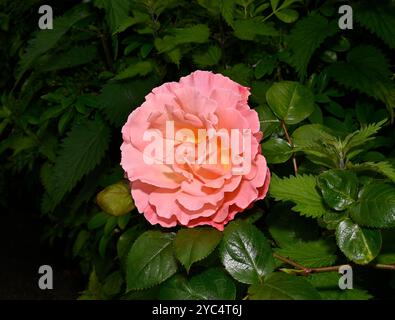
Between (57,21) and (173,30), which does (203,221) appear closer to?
(173,30)

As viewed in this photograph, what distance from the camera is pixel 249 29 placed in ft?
3.06

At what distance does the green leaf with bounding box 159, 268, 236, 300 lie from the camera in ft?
1.97

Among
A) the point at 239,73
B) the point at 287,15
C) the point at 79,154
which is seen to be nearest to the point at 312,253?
the point at 239,73

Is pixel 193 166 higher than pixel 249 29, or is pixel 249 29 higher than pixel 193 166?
pixel 249 29

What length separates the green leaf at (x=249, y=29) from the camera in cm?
93

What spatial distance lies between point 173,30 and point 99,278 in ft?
2.61

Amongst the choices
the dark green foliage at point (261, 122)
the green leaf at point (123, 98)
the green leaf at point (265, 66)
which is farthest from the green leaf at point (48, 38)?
the green leaf at point (265, 66)

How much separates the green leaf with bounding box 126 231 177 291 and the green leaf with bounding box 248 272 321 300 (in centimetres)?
11

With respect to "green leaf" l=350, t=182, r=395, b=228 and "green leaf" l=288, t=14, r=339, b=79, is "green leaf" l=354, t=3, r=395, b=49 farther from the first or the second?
"green leaf" l=350, t=182, r=395, b=228

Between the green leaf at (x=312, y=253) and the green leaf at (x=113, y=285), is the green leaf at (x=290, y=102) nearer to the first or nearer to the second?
the green leaf at (x=312, y=253)

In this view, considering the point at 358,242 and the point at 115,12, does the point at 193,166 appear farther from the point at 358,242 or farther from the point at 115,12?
the point at 115,12

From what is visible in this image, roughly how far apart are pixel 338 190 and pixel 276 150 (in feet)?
0.46

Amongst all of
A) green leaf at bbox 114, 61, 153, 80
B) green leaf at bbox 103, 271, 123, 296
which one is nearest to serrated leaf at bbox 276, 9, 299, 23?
green leaf at bbox 114, 61, 153, 80

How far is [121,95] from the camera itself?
3.49ft
